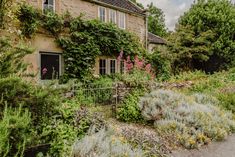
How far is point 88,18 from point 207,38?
1181cm

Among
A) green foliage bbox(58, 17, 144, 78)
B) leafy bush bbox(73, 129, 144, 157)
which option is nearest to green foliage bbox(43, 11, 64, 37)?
green foliage bbox(58, 17, 144, 78)

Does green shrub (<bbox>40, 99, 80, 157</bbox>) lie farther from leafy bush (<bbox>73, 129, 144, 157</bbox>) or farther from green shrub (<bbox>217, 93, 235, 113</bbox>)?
green shrub (<bbox>217, 93, 235, 113</bbox>)

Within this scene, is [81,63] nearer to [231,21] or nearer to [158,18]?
[231,21]

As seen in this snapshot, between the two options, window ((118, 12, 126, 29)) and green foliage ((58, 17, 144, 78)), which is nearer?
green foliage ((58, 17, 144, 78))

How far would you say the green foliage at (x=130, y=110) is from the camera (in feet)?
27.2

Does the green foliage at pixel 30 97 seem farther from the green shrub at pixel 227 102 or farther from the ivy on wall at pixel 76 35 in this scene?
the ivy on wall at pixel 76 35

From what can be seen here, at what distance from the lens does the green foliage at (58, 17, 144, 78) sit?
13.7m

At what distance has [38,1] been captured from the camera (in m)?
13.5

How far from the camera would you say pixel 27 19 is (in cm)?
1220

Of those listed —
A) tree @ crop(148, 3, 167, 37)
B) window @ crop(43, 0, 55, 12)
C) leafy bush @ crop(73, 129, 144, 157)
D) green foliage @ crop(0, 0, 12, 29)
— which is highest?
tree @ crop(148, 3, 167, 37)

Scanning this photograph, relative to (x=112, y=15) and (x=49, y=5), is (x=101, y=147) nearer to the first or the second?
(x=49, y=5)

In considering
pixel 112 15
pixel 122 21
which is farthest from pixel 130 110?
pixel 122 21

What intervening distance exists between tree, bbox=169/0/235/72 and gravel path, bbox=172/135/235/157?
15917mm

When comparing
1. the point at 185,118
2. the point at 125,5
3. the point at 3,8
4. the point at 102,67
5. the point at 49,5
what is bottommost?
the point at 185,118
